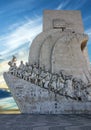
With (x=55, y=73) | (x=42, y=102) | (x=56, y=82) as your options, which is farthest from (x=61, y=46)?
(x=42, y=102)

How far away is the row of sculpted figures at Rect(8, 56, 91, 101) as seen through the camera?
319 inches

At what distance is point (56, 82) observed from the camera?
334 inches

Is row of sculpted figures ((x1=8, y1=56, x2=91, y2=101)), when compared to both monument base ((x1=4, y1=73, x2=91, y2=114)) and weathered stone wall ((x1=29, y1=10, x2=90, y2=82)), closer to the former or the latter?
monument base ((x1=4, y1=73, x2=91, y2=114))

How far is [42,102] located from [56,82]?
126cm

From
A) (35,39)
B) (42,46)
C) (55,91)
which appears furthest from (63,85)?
(35,39)

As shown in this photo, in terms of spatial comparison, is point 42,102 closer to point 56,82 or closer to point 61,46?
point 56,82

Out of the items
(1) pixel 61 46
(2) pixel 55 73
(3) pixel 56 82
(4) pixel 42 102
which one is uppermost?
(1) pixel 61 46

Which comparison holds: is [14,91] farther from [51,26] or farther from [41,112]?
[51,26]

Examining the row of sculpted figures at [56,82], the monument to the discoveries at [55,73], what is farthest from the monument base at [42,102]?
the row of sculpted figures at [56,82]

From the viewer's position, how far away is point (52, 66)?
1018 cm

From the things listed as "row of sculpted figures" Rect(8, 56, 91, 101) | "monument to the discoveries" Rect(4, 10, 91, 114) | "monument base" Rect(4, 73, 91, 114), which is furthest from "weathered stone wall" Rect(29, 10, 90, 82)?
"monument base" Rect(4, 73, 91, 114)

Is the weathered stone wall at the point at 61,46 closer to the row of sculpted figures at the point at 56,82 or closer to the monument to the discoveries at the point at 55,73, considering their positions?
the monument to the discoveries at the point at 55,73

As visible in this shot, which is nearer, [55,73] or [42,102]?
[42,102]

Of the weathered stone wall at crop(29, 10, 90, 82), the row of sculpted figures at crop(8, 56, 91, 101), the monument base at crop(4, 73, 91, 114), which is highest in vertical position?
the weathered stone wall at crop(29, 10, 90, 82)
